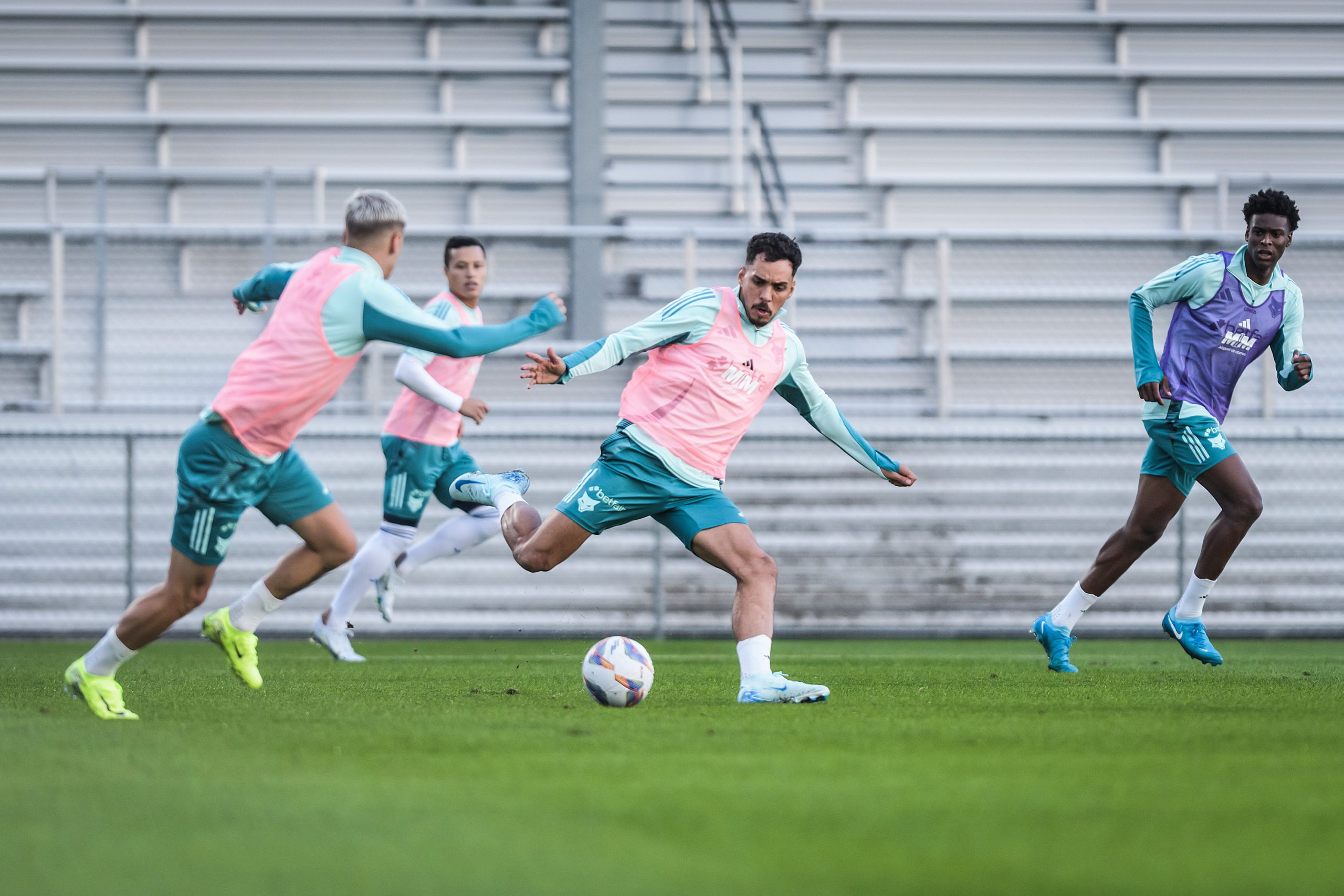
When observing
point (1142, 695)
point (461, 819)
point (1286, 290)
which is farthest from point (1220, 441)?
point (461, 819)

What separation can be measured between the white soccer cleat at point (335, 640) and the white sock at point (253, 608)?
6.85 feet

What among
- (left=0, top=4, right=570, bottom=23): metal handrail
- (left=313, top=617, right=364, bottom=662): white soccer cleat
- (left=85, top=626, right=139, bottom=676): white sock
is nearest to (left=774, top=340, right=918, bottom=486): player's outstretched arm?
(left=85, top=626, right=139, bottom=676): white sock

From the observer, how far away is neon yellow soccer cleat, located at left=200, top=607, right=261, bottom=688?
629cm

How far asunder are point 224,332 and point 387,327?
715 cm

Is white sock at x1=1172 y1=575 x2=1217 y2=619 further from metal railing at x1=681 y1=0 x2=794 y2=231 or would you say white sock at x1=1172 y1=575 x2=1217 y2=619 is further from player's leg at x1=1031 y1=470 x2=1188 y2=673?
metal railing at x1=681 y1=0 x2=794 y2=231

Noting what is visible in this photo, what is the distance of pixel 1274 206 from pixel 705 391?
309 centimetres

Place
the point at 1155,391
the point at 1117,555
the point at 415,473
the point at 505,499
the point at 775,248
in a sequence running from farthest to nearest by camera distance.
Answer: the point at 415,473 < the point at 1117,555 < the point at 1155,391 < the point at 505,499 < the point at 775,248

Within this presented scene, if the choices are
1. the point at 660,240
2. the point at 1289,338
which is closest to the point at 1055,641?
the point at 1289,338

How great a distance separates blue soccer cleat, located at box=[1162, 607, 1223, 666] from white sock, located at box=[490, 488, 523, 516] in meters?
3.30

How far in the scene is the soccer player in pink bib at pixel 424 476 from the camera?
8.26 m

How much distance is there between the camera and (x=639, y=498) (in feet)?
20.1

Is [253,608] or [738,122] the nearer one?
[253,608]

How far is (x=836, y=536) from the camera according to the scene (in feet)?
36.8

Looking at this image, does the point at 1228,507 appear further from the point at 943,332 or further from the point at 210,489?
the point at 210,489
